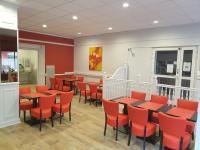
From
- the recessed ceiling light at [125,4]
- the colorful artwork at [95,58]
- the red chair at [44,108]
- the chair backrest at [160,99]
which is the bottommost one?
the red chair at [44,108]

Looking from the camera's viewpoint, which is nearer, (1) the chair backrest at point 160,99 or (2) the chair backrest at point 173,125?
(2) the chair backrest at point 173,125

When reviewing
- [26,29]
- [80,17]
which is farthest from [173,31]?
[26,29]

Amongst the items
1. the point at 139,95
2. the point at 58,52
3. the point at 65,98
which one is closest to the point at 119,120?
the point at 139,95

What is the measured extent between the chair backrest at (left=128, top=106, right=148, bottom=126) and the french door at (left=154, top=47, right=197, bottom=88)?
3.54 m

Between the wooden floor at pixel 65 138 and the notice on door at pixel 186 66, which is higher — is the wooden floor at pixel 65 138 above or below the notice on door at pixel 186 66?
below

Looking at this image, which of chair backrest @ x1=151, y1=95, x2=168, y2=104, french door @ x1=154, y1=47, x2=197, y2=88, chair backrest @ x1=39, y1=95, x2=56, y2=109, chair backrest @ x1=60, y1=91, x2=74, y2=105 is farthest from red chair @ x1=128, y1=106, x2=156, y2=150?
french door @ x1=154, y1=47, x2=197, y2=88

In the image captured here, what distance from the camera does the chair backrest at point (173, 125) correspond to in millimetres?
2430

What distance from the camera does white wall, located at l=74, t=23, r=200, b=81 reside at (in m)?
5.75

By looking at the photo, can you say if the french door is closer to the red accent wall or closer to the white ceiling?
the white ceiling

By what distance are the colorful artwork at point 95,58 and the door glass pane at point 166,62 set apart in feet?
10.1

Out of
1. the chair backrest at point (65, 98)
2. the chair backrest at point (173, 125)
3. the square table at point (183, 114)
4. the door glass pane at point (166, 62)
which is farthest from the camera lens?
the door glass pane at point (166, 62)

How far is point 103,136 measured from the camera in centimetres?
365

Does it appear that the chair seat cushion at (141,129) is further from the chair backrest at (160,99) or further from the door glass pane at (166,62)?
the door glass pane at (166,62)

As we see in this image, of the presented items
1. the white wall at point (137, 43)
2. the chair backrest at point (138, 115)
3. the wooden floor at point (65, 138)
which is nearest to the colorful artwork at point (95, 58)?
the white wall at point (137, 43)
